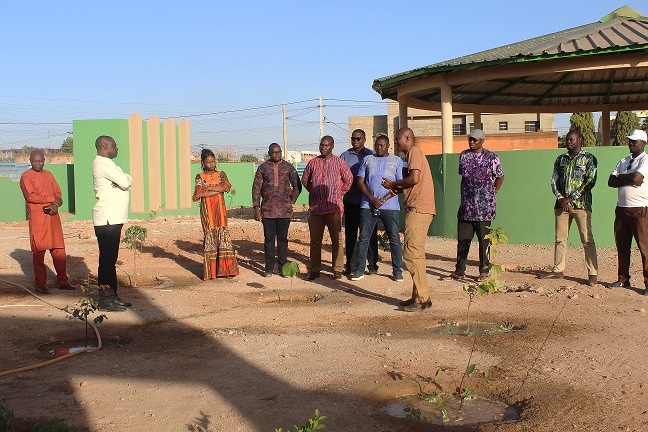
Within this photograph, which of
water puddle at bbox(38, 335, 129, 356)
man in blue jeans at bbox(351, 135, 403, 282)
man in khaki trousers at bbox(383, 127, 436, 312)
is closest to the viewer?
water puddle at bbox(38, 335, 129, 356)

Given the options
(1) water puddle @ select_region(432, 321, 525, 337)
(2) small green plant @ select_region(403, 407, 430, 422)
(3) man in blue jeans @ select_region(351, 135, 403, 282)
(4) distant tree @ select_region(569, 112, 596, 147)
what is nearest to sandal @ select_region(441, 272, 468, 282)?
(3) man in blue jeans @ select_region(351, 135, 403, 282)

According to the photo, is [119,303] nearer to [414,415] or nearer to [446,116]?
[414,415]

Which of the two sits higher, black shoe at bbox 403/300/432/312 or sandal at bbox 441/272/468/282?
sandal at bbox 441/272/468/282

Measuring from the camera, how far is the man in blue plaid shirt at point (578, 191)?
28.6 ft

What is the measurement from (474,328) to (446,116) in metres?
6.81

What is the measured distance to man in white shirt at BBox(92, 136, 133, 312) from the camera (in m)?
7.67

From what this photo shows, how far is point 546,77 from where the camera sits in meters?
15.7

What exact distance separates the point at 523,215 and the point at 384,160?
157 inches

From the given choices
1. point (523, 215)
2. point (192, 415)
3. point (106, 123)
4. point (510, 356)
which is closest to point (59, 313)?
point (192, 415)

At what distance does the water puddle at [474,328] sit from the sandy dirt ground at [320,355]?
7 cm

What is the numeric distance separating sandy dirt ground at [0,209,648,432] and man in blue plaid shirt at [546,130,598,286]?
0.49 meters

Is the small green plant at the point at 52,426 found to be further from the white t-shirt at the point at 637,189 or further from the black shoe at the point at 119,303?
the white t-shirt at the point at 637,189

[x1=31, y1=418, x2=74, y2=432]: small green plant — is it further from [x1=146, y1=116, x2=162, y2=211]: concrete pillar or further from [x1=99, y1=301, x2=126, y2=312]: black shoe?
[x1=146, y1=116, x2=162, y2=211]: concrete pillar

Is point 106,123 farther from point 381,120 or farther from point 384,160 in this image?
point 381,120
